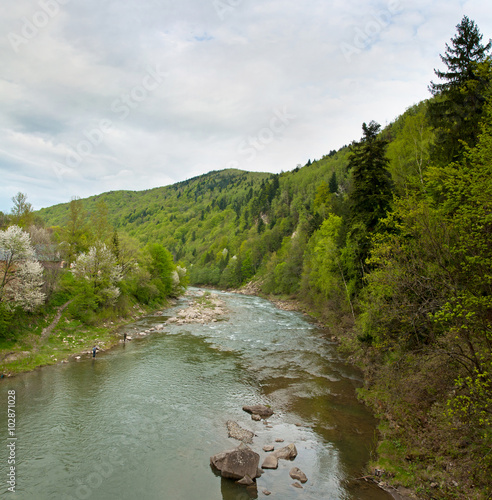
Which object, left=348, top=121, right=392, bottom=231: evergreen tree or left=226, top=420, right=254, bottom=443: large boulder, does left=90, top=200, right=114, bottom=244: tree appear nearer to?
left=348, top=121, right=392, bottom=231: evergreen tree

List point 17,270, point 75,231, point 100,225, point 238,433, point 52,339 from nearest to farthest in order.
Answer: point 238,433, point 17,270, point 52,339, point 100,225, point 75,231

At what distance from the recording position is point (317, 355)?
25.8 meters

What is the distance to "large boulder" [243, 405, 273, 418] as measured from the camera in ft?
52.6

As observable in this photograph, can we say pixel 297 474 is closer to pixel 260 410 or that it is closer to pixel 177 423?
pixel 260 410

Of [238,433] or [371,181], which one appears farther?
[371,181]

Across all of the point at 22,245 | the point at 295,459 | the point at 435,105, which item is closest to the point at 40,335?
the point at 22,245

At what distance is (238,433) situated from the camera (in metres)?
14.1

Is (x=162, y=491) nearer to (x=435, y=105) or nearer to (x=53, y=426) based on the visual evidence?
(x=53, y=426)

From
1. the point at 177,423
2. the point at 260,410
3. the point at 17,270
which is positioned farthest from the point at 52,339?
the point at 260,410

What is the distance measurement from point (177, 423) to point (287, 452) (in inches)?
224

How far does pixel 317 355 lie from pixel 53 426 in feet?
63.2

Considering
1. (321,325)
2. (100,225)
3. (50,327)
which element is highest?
(100,225)

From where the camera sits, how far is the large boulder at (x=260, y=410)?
16036 mm

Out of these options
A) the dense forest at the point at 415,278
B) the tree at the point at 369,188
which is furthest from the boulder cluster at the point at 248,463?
the tree at the point at 369,188
